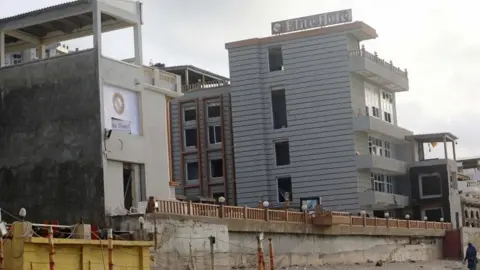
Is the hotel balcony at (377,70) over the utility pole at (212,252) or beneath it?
over

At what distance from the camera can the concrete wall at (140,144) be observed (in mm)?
Result: 30531

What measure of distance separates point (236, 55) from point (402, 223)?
1663 cm

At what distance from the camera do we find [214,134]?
59.0 meters

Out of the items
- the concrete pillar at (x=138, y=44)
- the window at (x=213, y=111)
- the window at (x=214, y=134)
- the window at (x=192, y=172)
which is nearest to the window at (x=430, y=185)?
the window at (x=214, y=134)

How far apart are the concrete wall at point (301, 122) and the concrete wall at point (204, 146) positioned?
1249mm

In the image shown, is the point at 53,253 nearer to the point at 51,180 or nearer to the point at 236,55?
the point at 51,180

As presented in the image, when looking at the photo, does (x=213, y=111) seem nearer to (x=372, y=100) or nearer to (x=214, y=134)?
(x=214, y=134)

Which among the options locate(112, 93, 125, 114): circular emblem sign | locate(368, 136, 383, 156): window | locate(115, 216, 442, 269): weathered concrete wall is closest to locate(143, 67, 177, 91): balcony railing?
locate(112, 93, 125, 114): circular emblem sign

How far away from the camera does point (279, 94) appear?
56594mm

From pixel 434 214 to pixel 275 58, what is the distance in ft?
54.4

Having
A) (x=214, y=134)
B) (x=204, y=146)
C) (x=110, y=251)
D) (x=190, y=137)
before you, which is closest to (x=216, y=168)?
(x=204, y=146)

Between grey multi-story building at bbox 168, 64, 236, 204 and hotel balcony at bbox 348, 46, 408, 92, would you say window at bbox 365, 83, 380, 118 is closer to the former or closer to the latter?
hotel balcony at bbox 348, 46, 408, 92

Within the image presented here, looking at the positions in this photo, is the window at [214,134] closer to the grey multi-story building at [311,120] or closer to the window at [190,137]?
the window at [190,137]

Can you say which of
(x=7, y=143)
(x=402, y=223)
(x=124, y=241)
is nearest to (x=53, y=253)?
(x=124, y=241)
